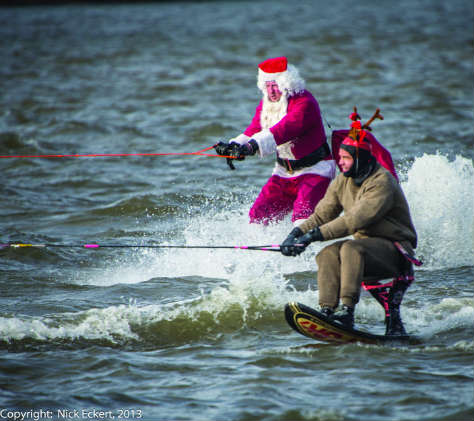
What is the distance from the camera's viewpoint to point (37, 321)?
20.6ft

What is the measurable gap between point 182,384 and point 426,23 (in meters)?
33.8

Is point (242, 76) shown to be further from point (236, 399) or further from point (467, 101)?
point (236, 399)

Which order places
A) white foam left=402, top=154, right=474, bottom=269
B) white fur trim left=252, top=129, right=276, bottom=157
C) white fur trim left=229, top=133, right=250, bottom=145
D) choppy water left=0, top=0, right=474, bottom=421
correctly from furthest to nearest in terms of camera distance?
white foam left=402, top=154, right=474, bottom=269, white fur trim left=229, top=133, right=250, bottom=145, white fur trim left=252, top=129, right=276, bottom=157, choppy water left=0, top=0, right=474, bottom=421

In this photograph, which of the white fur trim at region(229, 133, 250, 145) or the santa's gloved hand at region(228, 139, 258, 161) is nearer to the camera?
the santa's gloved hand at region(228, 139, 258, 161)

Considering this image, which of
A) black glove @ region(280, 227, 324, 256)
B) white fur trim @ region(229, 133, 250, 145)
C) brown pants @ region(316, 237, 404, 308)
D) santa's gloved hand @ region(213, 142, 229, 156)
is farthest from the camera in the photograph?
white fur trim @ region(229, 133, 250, 145)

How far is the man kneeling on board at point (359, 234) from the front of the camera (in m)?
5.23

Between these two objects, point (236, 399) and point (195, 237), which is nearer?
point (236, 399)

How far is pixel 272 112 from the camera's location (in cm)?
693

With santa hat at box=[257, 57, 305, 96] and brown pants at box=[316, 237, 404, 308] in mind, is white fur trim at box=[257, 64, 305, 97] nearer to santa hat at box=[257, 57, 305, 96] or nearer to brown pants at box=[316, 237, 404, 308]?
santa hat at box=[257, 57, 305, 96]

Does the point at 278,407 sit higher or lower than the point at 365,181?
lower

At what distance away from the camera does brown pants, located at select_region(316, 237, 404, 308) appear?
5188 millimetres

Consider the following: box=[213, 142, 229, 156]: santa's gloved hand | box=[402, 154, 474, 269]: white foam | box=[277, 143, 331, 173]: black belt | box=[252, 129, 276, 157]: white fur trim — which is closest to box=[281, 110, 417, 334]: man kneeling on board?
box=[252, 129, 276, 157]: white fur trim

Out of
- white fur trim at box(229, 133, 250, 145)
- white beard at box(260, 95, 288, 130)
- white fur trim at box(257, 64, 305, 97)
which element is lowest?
white fur trim at box(229, 133, 250, 145)

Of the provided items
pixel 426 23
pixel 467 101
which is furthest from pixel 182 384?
pixel 426 23
